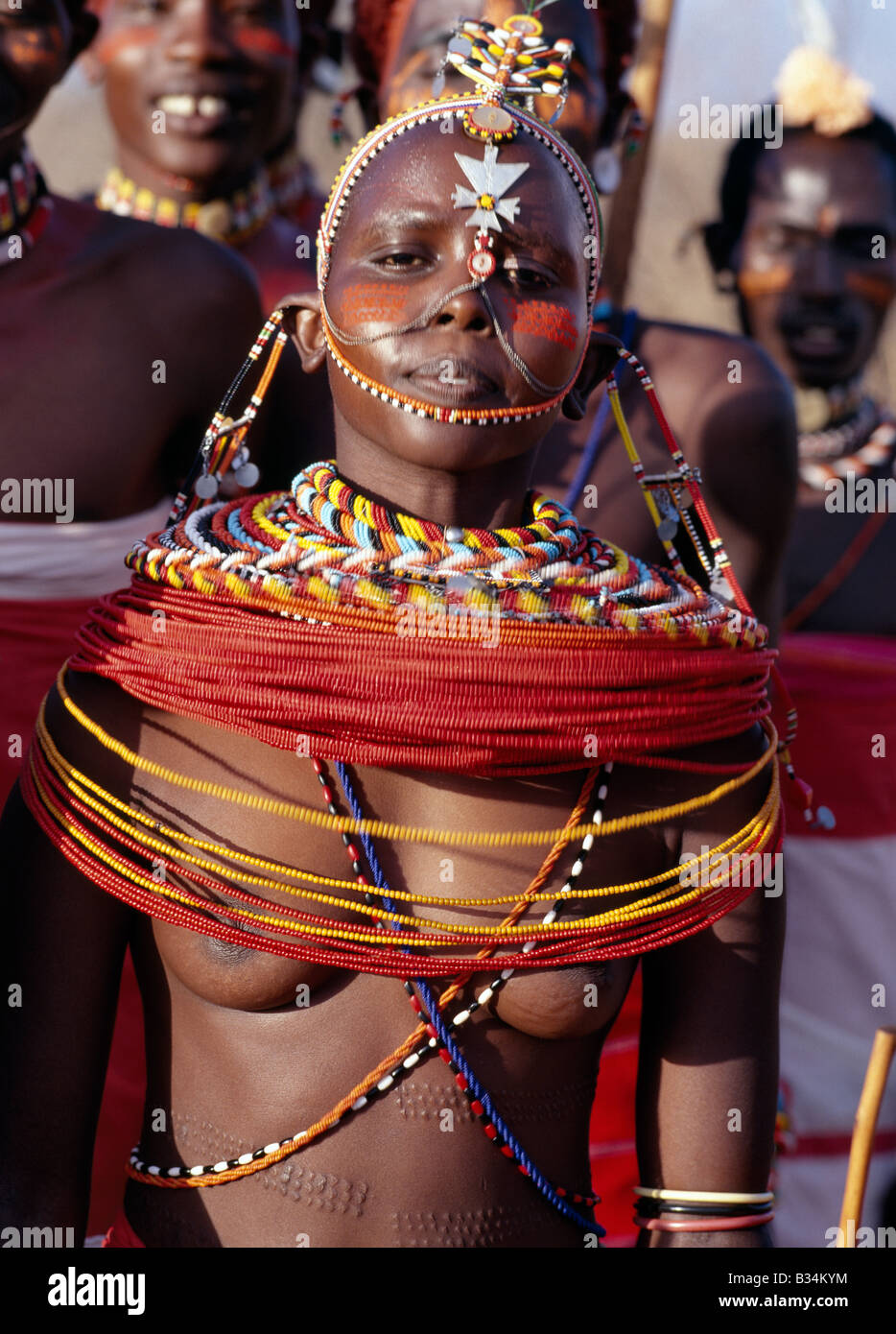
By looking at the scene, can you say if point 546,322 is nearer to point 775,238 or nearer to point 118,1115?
point 118,1115

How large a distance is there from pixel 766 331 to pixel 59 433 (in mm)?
2724

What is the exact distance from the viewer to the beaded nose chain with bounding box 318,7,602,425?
2.34 m

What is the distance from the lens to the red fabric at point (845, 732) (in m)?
4.61

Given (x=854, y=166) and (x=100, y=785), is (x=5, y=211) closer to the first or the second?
(x=100, y=785)

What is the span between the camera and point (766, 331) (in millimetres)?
5367

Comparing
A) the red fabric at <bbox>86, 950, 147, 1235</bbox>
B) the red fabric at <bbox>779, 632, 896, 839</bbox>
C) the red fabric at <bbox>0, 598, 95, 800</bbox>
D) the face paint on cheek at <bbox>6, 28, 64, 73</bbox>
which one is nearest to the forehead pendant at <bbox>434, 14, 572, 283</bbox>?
the face paint on cheek at <bbox>6, 28, 64, 73</bbox>

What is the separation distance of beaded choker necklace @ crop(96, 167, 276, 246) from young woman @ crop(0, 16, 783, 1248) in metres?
2.33

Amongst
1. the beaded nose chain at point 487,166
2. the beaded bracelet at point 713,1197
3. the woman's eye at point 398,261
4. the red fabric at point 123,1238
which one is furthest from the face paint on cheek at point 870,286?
the red fabric at point 123,1238

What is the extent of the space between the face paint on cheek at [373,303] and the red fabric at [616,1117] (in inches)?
71.3

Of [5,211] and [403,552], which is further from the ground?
[5,211]
